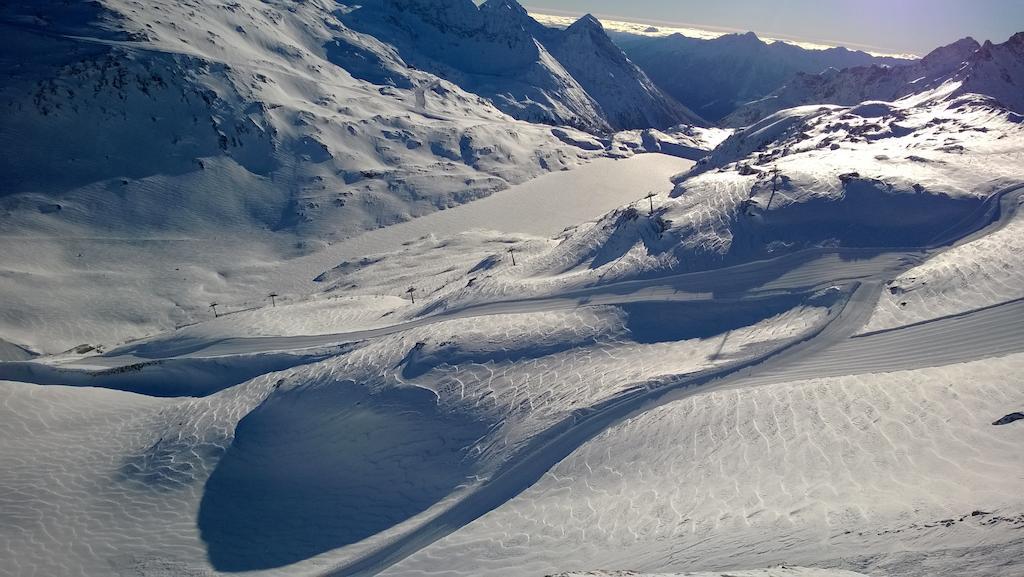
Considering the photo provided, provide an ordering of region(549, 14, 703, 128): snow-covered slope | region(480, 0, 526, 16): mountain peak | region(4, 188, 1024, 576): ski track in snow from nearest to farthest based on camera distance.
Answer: region(4, 188, 1024, 576): ski track in snow
region(480, 0, 526, 16): mountain peak
region(549, 14, 703, 128): snow-covered slope

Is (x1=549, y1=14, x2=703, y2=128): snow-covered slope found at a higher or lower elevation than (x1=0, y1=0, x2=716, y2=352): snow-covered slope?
higher

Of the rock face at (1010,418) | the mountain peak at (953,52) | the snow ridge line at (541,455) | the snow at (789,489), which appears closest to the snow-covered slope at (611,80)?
the mountain peak at (953,52)

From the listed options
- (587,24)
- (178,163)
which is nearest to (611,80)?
(587,24)

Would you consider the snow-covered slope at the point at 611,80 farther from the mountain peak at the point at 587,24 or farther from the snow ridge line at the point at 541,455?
the snow ridge line at the point at 541,455

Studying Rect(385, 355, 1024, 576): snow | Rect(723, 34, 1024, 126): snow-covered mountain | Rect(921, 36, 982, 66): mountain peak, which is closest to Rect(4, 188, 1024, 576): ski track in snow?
Rect(385, 355, 1024, 576): snow

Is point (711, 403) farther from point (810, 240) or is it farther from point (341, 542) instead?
point (810, 240)

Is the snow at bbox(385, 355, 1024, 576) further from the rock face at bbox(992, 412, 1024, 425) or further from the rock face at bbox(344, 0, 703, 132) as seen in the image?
the rock face at bbox(344, 0, 703, 132)

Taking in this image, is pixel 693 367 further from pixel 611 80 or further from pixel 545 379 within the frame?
pixel 611 80
